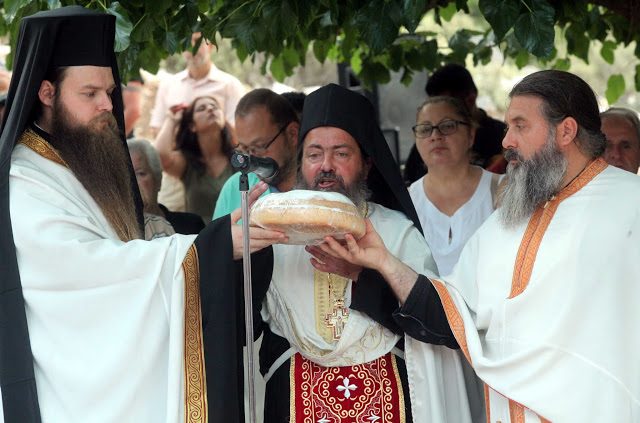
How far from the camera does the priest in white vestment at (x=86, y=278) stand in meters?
3.76

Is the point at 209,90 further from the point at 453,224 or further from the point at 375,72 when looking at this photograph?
the point at 453,224

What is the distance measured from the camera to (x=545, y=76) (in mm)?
4172

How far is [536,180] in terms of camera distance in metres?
4.08

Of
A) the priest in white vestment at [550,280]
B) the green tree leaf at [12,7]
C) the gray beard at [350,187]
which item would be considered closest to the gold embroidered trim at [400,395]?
the priest in white vestment at [550,280]

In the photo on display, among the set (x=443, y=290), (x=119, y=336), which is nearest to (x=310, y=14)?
(x=443, y=290)

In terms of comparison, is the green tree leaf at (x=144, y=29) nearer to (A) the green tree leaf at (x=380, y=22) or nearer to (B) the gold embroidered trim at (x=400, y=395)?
(A) the green tree leaf at (x=380, y=22)

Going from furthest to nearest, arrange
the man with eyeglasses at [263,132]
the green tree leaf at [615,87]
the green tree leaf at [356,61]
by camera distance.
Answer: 1. the green tree leaf at [356,61]
2. the green tree leaf at [615,87]
3. the man with eyeglasses at [263,132]

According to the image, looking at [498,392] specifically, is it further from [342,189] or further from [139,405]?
[139,405]

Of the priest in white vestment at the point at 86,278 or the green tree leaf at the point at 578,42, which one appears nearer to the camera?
the priest in white vestment at the point at 86,278

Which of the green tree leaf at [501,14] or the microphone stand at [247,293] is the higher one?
the green tree leaf at [501,14]

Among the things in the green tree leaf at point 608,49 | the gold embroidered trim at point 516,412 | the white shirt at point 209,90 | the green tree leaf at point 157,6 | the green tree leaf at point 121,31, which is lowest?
the gold embroidered trim at point 516,412

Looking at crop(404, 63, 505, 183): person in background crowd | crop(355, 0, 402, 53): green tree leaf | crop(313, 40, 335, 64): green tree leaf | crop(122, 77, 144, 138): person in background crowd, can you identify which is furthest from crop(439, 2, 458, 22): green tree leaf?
crop(122, 77, 144, 138): person in background crowd

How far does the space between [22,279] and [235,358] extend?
961mm

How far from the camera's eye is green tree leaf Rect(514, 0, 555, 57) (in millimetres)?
4180
